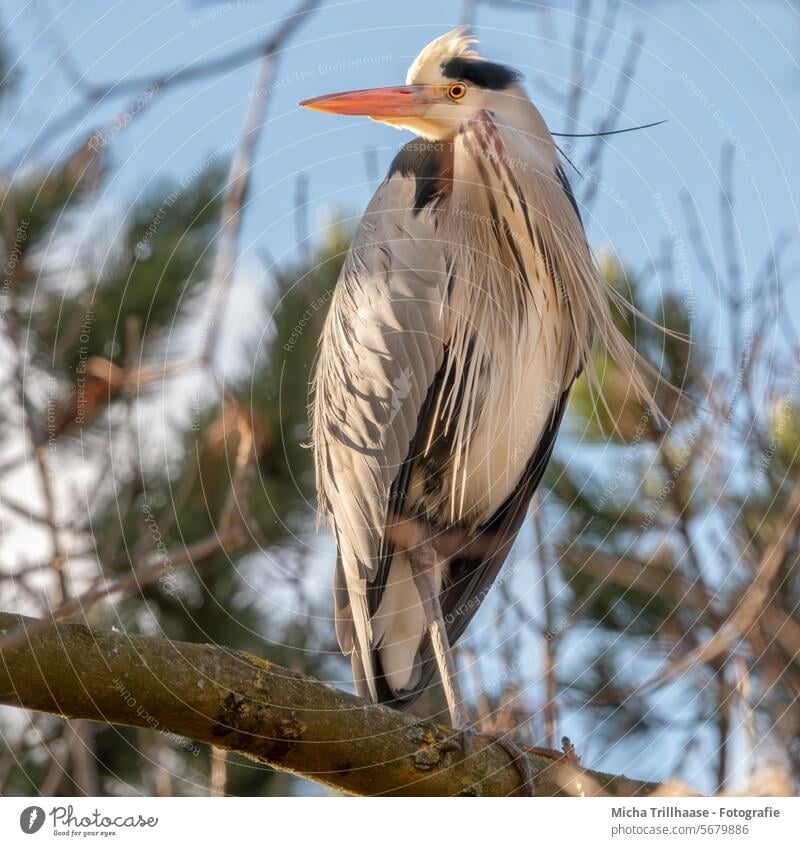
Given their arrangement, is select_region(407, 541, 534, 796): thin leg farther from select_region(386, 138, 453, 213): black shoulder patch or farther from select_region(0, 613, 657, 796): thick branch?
select_region(386, 138, 453, 213): black shoulder patch

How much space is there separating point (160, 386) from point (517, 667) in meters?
0.68

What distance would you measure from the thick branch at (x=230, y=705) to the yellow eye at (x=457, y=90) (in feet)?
3.31

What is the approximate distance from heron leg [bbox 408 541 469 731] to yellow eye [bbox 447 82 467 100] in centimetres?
73

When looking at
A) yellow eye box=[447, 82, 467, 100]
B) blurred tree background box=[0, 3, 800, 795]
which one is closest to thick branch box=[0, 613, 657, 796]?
blurred tree background box=[0, 3, 800, 795]

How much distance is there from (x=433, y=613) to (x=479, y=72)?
87cm

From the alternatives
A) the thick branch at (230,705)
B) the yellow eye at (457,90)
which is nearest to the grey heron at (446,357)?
the yellow eye at (457,90)

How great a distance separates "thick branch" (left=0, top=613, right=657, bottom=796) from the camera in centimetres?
107

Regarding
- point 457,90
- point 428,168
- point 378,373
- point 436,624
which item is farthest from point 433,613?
point 457,90

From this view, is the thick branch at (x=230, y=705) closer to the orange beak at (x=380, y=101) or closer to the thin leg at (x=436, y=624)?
the thin leg at (x=436, y=624)

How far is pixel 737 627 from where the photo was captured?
44.5 inches

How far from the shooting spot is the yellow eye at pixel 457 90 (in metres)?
1.83

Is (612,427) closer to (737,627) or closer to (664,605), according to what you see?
(664,605)

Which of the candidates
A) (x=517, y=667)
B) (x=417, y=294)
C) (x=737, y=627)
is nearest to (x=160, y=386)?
(x=417, y=294)

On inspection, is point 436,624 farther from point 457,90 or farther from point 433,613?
point 457,90
